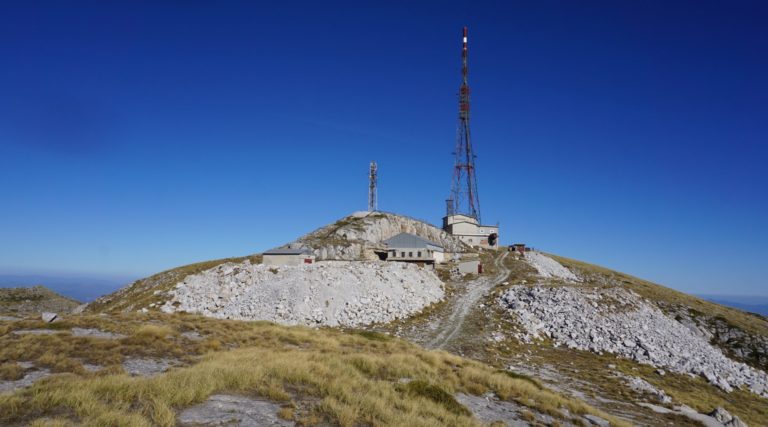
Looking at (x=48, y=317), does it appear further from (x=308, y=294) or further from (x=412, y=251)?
(x=412, y=251)

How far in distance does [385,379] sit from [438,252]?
59.7m

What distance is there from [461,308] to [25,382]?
1529 inches

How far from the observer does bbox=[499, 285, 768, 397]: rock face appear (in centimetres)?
3259

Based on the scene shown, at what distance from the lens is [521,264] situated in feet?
251

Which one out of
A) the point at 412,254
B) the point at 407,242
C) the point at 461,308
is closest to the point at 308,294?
the point at 461,308

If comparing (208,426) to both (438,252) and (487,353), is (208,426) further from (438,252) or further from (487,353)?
(438,252)

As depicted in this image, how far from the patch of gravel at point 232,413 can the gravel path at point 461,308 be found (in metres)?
21.5

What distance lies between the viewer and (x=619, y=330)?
36.9 meters

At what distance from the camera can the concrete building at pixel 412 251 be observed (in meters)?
71.9

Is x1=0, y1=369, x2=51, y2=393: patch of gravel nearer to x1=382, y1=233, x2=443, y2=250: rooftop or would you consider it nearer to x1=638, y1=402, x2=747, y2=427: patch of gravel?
x1=638, y1=402, x2=747, y2=427: patch of gravel

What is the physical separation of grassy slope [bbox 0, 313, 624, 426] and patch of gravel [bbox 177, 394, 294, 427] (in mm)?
327

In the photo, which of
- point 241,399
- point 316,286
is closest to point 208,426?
point 241,399

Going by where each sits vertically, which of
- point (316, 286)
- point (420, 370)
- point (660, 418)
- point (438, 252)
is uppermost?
point (438, 252)

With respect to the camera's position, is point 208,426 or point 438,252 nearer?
point 208,426
